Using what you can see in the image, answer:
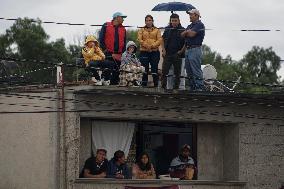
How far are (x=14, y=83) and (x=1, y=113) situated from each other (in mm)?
887

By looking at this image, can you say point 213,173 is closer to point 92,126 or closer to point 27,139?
point 92,126

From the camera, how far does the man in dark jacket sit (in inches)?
835

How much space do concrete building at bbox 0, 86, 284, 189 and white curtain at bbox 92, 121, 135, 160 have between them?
0.40ft

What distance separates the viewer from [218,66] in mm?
67375

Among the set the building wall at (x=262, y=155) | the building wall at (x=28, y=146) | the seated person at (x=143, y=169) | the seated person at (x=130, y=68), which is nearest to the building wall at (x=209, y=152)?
the building wall at (x=262, y=155)

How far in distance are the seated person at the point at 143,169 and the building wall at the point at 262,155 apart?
266 centimetres

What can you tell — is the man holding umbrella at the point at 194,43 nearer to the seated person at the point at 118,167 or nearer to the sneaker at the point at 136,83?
the sneaker at the point at 136,83

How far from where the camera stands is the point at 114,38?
68.5 feet

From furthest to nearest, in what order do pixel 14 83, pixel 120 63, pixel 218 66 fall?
pixel 218 66 → pixel 14 83 → pixel 120 63

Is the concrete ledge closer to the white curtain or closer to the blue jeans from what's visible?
the white curtain

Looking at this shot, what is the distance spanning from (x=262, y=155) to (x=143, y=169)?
11.7 ft

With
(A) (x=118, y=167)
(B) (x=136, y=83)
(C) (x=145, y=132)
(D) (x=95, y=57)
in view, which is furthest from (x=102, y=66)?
(C) (x=145, y=132)

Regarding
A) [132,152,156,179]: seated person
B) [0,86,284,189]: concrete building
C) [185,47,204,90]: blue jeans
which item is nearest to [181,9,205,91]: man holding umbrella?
[185,47,204,90]: blue jeans

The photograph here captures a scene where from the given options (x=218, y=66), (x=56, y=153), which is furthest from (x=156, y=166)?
(x=218, y=66)
